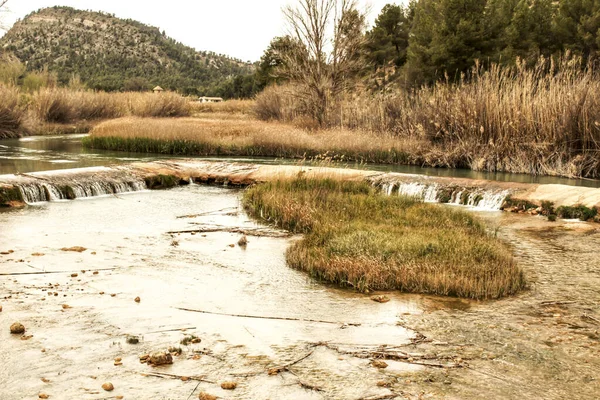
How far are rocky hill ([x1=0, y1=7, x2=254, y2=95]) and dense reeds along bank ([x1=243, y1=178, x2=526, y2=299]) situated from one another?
72538mm

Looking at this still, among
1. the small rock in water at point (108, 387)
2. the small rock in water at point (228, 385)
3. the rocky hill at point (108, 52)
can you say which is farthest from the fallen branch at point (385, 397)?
the rocky hill at point (108, 52)

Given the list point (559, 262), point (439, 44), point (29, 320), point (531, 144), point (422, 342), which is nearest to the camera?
point (422, 342)

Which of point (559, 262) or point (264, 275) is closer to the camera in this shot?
point (264, 275)

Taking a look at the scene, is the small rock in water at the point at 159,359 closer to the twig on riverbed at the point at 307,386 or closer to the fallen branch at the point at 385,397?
the twig on riverbed at the point at 307,386

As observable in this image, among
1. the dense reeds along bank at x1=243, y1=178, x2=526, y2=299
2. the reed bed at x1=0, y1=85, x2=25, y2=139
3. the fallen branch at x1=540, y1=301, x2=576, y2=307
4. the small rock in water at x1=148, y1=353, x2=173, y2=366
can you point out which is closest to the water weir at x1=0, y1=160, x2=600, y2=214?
the dense reeds along bank at x1=243, y1=178, x2=526, y2=299

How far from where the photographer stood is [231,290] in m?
7.49

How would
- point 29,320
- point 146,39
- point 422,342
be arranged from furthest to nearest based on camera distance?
point 146,39 → point 29,320 → point 422,342

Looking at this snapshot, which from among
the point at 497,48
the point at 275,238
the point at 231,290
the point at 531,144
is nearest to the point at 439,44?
the point at 497,48

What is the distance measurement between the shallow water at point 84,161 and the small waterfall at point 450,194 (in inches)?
48.4

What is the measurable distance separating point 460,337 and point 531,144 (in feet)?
43.9

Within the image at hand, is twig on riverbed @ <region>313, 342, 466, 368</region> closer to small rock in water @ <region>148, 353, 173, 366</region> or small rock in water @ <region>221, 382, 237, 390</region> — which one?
small rock in water @ <region>221, 382, 237, 390</region>

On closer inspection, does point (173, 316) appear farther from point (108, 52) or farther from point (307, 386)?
point (108, 52)

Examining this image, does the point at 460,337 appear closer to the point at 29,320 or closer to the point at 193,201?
the point at 29,320

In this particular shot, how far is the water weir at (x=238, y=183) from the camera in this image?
13452 mm
